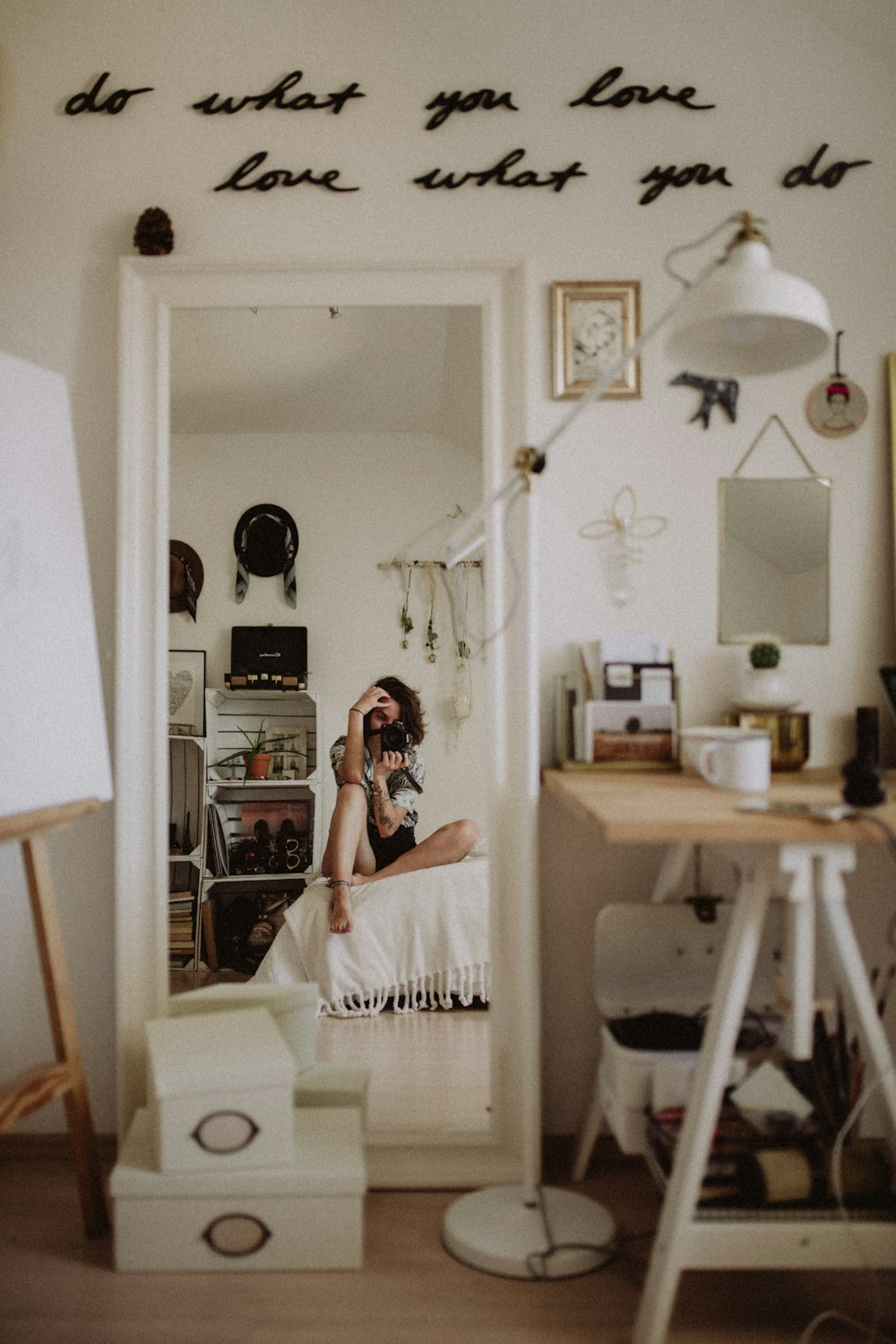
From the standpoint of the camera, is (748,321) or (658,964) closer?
(748,321)

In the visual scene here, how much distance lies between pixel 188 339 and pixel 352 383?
706 millimetres

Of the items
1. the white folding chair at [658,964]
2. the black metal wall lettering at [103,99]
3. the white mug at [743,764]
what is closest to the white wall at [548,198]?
the black metal wall lettering at [103,99]

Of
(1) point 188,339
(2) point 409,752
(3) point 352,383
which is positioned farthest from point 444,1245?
(3) point 352,383

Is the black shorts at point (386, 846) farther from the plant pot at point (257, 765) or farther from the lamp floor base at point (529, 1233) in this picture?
the lamp floor base at point (529, 1233)

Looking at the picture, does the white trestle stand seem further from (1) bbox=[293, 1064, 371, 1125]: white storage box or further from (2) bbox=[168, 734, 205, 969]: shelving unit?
(2) bbox=[168, 734, 205, 969]: shelving unit

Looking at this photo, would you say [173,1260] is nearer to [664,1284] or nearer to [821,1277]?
[664,1284]

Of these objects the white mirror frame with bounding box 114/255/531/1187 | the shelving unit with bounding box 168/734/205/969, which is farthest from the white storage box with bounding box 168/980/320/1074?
the shelving unit with bounding box 168/734/205/969

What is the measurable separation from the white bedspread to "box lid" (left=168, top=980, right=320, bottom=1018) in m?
0.61

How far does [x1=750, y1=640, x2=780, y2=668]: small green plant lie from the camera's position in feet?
6.99

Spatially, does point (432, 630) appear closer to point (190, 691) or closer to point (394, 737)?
point (394, 737)

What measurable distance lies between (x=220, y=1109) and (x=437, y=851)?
4.71 ft

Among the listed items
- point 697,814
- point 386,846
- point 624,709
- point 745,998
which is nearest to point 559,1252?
point 745,998

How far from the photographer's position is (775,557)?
2236 millimetres

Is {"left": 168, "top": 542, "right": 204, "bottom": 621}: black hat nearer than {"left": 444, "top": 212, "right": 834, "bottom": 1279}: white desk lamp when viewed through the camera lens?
No
